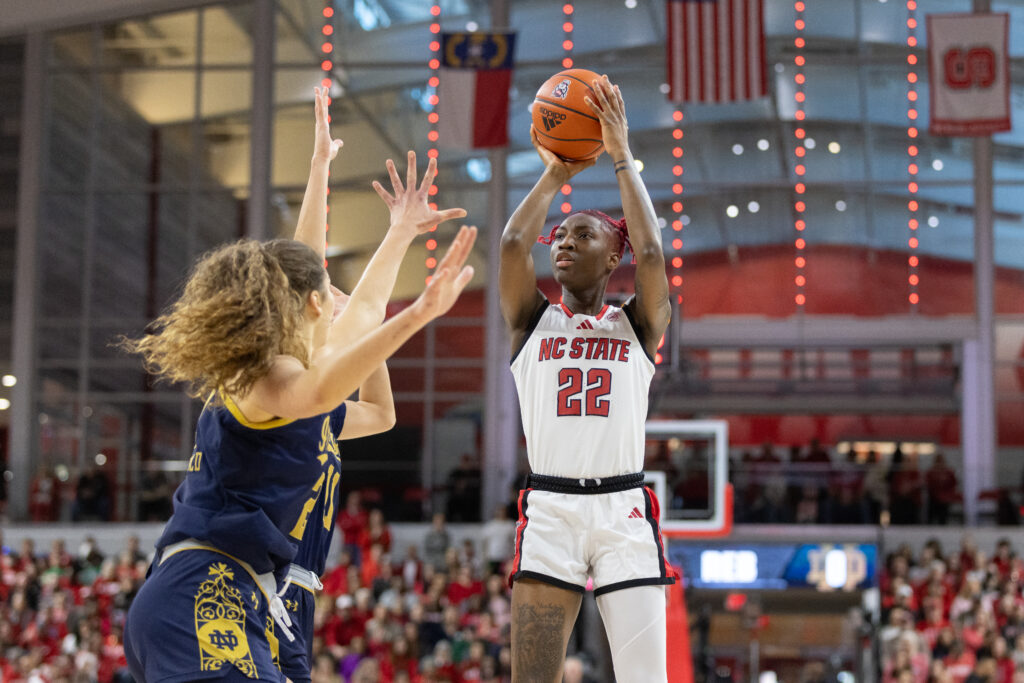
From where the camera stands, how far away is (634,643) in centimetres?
477

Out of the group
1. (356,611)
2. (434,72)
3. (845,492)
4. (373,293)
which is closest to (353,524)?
(356,611)

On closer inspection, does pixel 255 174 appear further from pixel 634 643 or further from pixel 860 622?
pixel 634 643

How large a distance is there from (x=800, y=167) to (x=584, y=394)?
19473 mm

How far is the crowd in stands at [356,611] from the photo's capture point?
14867 millimetres

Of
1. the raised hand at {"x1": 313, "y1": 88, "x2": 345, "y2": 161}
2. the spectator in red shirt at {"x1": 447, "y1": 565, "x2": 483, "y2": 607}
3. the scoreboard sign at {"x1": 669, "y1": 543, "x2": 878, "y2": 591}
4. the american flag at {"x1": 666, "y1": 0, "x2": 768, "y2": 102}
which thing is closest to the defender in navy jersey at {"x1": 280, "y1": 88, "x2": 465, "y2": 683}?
the raised hand at {"x1": 313, "y1": 88, "x2": 345, "y2": 161}

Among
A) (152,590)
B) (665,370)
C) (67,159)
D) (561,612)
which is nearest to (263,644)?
(152,590)

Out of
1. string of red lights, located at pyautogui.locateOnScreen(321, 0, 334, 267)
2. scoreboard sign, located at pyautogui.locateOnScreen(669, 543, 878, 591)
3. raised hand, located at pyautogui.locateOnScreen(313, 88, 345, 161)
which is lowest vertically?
scoreboard sign, located at pyautogui.locateOnScreen(669, 543, 878, 591)

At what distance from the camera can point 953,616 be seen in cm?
1580

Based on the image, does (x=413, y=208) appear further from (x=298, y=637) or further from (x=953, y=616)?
(x=953, y=616)

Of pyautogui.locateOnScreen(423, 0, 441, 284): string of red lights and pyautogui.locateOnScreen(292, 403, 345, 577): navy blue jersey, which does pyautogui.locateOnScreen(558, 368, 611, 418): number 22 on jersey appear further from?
pyautogui.locateOnScreen(423, 0, 441, 284): string of red lights

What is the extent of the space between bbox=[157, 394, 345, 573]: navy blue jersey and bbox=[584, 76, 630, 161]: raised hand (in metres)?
1.99

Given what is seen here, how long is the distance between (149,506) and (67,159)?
743 centimetres

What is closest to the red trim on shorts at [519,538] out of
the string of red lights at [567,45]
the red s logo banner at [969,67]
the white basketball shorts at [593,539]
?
the white basketball shorts at [593,539]

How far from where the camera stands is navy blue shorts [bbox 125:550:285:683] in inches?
132
